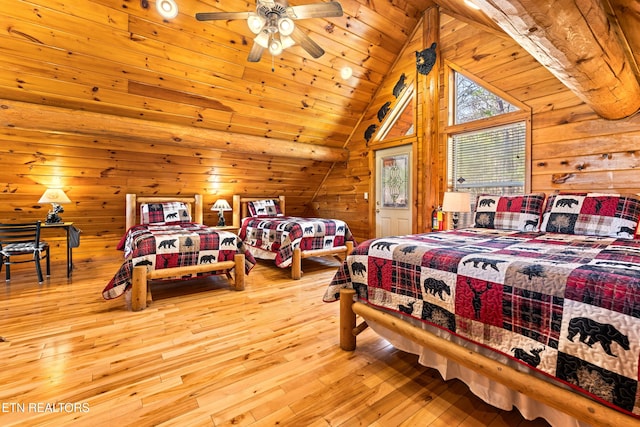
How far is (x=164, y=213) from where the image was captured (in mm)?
4285

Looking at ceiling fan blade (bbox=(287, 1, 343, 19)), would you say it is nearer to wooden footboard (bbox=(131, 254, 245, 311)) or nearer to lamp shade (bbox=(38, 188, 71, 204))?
wooden footboard (bbox=(131, 254, 245, 311))

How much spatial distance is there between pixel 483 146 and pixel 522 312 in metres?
3.02

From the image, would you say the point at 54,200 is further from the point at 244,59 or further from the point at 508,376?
the point at 508,376

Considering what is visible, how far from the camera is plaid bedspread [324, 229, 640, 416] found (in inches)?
36.9

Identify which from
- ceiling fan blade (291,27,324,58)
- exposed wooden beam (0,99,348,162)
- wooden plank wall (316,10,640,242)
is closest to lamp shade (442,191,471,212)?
wooden plank wall (316,10,640,242)

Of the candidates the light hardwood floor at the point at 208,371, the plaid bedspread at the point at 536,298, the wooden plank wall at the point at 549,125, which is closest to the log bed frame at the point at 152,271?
the light hardwood floor at the point at 208,371

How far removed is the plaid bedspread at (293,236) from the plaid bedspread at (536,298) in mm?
1925

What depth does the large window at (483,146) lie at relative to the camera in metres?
3.35

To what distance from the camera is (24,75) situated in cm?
287

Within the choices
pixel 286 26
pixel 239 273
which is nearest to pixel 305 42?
pixel 286 26

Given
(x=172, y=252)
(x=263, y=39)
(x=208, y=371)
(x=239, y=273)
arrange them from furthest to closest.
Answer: (x=239, y=273), (x=172, y=252), (x=263, y=39), (x=208, y=371)

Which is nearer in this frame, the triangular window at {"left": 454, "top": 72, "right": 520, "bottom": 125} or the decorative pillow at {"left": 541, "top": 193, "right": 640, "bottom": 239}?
the decorative pillow at {"left": 541, "top": 193, "right": 640, "bottom": 239}

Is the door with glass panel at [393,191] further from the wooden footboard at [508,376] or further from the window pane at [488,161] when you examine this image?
the wooden footboard at [508,376]

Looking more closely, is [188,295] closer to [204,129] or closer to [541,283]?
[204,129]
